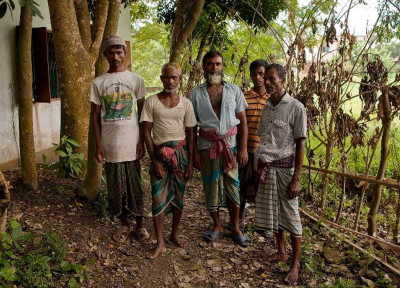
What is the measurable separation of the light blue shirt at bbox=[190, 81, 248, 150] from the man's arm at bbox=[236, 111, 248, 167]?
0.14 ft

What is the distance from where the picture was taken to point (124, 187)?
3.22m

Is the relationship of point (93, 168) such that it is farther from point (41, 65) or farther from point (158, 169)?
point (41, 65)

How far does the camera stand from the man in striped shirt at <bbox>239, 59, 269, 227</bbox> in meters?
3.54

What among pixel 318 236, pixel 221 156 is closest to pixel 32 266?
pixel 221 156

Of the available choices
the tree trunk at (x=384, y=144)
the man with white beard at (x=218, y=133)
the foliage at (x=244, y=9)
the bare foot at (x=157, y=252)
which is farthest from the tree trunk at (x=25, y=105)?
the foliage at (x=244, y=9)

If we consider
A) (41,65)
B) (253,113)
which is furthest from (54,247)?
(41,65)

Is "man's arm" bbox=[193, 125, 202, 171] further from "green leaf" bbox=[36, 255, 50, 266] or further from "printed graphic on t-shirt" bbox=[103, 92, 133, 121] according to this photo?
"green leaf" bbox=[36, 255, 50, 266]

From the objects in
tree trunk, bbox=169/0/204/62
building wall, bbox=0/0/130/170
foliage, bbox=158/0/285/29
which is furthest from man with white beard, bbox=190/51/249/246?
foliage, bbox=158/0/285/29

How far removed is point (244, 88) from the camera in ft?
17.6

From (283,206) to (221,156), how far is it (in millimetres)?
715

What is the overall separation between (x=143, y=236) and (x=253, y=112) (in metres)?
1.58

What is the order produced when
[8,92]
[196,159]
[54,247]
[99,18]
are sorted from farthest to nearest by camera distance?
1. [8,92]
2. [99,18]
3. [196,159]
4. [54,247]

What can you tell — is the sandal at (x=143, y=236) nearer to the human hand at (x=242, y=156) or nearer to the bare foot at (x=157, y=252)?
the bare foot at (x=157, y=252)

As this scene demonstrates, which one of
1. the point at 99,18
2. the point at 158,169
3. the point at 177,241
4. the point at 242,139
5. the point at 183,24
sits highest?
the point at 183,24
